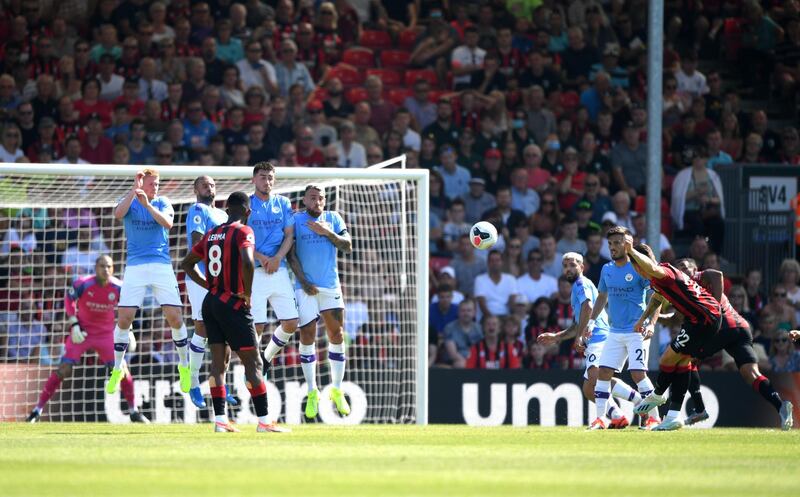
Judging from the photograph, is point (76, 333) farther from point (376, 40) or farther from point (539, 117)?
point (376, 40)

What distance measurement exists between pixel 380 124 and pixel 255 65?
2155 mm

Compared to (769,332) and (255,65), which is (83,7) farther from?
(769,332)

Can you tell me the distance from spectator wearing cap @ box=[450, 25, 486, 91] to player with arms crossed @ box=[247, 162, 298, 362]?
8677 millimetres

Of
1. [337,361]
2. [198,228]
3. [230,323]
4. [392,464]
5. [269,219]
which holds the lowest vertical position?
[392,464]

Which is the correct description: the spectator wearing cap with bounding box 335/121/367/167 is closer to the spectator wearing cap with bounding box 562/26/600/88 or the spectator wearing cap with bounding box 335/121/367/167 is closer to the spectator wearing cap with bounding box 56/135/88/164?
the spectator wearing cap with bounding box 56/135/88/164

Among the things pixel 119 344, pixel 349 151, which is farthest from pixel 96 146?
pixel 119 344

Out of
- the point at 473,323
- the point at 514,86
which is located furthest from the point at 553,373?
the point at 514,86

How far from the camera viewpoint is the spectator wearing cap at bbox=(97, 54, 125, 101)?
21.1 m

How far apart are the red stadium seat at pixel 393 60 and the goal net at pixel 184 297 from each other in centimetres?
511

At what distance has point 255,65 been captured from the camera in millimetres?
21922

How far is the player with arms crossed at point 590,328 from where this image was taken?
47.9ft

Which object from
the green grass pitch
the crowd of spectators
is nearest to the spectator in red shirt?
the crowd of spectators

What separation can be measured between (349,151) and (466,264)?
247 cm

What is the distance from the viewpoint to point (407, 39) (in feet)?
78.9
